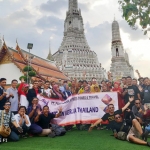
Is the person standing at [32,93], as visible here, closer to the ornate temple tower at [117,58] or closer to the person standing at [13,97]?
the person standing at [13,97]

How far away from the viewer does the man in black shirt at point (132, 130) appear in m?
4.53

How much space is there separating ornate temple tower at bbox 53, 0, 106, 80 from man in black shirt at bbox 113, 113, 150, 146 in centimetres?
3810

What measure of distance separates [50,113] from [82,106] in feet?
3.79

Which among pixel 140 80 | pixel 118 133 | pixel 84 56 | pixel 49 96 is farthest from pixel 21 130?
pixel 84 56

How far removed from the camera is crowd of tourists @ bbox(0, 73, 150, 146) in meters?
5.04

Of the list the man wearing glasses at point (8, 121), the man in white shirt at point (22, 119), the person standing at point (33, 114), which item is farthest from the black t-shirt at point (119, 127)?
the man wearing glasses at point (8, 121)

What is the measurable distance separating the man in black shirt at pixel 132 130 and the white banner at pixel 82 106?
121cm

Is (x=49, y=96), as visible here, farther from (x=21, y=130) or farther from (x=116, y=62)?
(x=116, y=62)

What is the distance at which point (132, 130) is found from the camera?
479cm

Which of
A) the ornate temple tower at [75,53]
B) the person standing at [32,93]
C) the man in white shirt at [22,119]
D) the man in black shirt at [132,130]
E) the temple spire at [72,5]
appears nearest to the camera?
the man in black shirt at [132,130]

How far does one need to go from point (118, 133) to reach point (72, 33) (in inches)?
1990

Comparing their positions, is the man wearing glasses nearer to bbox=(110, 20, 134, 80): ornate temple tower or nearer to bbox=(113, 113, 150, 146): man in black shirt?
bbox=(113, 113, 150, 146): man in black shirt

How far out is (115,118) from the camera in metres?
5.32

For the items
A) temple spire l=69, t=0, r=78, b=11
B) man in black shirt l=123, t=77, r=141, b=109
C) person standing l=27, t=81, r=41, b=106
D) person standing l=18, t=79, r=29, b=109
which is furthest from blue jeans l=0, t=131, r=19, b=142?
temple spire l=69, t=0, r=78, b=11
